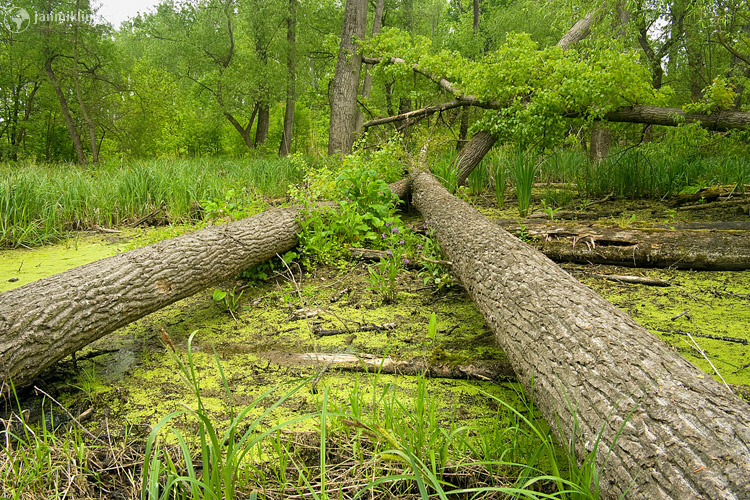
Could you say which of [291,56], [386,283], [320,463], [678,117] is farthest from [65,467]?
[291,56]

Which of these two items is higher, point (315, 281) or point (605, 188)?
point (605, 188)

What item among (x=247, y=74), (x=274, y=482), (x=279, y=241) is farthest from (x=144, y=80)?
(x=274, y=482)

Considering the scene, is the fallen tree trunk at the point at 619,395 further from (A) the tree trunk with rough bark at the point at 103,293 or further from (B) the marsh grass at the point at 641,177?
(B) the marsh grass at the point at 641,177

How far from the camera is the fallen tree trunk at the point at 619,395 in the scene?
0.96m

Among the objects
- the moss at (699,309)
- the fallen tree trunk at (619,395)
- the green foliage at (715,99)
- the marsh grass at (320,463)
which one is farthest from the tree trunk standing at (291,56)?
the marsh grass at (320,463)

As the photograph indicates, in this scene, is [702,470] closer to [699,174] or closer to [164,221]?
[164,221]

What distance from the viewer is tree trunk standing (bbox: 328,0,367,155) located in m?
7.88

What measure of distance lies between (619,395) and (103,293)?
2.26 m

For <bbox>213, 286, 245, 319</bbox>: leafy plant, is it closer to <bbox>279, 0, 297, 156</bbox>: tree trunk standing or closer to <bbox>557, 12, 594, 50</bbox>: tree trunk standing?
<bbox>557, 12, 594, 50</bbox>: tree trunk standing

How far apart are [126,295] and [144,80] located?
1861cm

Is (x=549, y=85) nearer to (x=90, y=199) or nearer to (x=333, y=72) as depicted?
(x=90, y=199)

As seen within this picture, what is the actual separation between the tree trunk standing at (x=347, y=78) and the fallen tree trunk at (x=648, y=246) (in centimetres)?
502

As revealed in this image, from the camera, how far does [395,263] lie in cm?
320

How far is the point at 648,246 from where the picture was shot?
11.5ft
